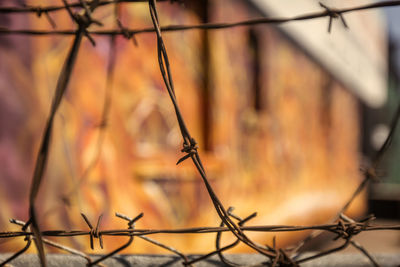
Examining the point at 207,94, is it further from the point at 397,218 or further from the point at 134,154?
the point at 397,218

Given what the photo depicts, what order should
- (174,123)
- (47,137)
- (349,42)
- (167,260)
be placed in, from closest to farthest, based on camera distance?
1. (47,137)
2. (167,260)
3. (174,123)
4. (349,42)

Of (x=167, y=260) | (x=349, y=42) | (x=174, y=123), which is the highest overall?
(x=349, y=42)

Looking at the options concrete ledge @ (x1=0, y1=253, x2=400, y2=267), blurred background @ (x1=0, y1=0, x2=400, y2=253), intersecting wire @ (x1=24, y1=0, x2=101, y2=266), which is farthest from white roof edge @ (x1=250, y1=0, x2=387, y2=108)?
intersecting wire @ (x1=24, y1=0, x2=101, y2=266)

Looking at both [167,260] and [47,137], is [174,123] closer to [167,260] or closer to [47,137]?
[167,260]

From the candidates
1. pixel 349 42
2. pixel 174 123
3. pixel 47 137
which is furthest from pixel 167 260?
pixel 349 42

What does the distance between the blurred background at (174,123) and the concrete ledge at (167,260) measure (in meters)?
0.57

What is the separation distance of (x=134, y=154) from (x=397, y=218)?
26.1 feet

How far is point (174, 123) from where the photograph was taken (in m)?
4.57

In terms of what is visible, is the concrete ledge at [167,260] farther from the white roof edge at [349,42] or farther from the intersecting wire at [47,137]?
the white roof edge at [349,42]

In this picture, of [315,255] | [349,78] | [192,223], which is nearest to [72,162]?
[192,223]

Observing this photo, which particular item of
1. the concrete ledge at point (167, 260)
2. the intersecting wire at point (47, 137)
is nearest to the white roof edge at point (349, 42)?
the concrete ledge at point (167, 260)

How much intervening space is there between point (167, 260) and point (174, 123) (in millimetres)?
3416

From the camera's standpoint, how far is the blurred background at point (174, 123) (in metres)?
3.12

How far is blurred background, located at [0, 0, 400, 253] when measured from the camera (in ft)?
10.2
